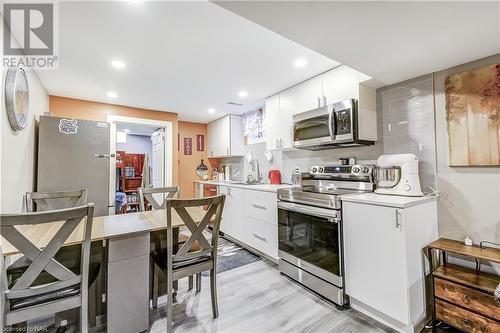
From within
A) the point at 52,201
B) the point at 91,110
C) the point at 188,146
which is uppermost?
the point at 91,110

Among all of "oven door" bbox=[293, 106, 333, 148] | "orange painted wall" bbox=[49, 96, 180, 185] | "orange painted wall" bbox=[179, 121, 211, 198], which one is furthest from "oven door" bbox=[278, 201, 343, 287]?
"orange painted wall" bbox=[179, 121, 211, 198]

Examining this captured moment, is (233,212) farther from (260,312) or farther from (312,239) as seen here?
(260,312)

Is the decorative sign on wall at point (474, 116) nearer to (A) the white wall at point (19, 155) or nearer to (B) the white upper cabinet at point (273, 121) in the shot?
(B) the white upper cabinet at point (273, 121)

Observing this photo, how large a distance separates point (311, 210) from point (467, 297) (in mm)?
1154

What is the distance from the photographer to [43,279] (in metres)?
1.40

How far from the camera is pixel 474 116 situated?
5.56 feet

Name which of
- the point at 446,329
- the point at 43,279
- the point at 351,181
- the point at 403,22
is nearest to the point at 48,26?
the point at 43,279

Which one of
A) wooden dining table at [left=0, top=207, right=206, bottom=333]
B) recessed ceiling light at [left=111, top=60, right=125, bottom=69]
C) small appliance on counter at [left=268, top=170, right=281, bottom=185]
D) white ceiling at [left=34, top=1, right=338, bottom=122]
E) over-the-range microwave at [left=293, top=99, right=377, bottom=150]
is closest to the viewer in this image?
wooden dining table at [left=0, top=207, right=206, bottom=333]

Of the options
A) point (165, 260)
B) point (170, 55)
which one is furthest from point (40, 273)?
point (170, 55)

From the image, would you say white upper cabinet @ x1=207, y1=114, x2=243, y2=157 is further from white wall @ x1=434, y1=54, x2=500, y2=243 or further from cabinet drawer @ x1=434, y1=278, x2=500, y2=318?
cabinet drawer @ x1=434, y1=278, x2=500, y2=318

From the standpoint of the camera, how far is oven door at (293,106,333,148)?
2.31m

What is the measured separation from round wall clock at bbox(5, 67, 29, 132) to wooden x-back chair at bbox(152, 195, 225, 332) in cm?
155

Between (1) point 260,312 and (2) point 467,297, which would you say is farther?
(1) point 260,312

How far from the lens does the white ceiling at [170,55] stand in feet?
5.17
